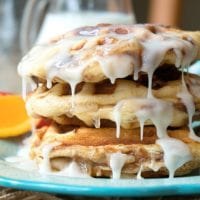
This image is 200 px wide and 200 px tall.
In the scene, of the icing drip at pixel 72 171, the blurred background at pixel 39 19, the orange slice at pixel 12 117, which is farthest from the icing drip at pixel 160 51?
the blurred background at pixel 39 19

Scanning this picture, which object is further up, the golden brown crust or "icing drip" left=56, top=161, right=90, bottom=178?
the golden brown crust

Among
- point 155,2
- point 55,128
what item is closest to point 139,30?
point 55,128

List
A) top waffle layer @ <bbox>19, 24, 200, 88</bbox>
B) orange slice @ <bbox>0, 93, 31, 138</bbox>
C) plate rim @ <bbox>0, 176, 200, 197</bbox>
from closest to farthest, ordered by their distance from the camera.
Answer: plate rim @ <bbox>0, 176, 200, 197</bbox> < top waffle layer @ <bbox>19, 24, 200, 88</bbox> < orange slice @ <bbox>0, 93, 31, 138</bbox>

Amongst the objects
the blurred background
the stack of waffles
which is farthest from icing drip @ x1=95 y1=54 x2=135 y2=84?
the blurred background

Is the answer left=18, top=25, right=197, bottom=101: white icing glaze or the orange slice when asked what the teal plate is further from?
the orange slice

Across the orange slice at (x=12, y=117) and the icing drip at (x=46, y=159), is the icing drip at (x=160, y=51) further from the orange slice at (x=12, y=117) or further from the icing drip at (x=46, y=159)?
the orange slice at (x=12, y=117)

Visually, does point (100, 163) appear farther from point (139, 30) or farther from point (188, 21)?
point (188, 21)
